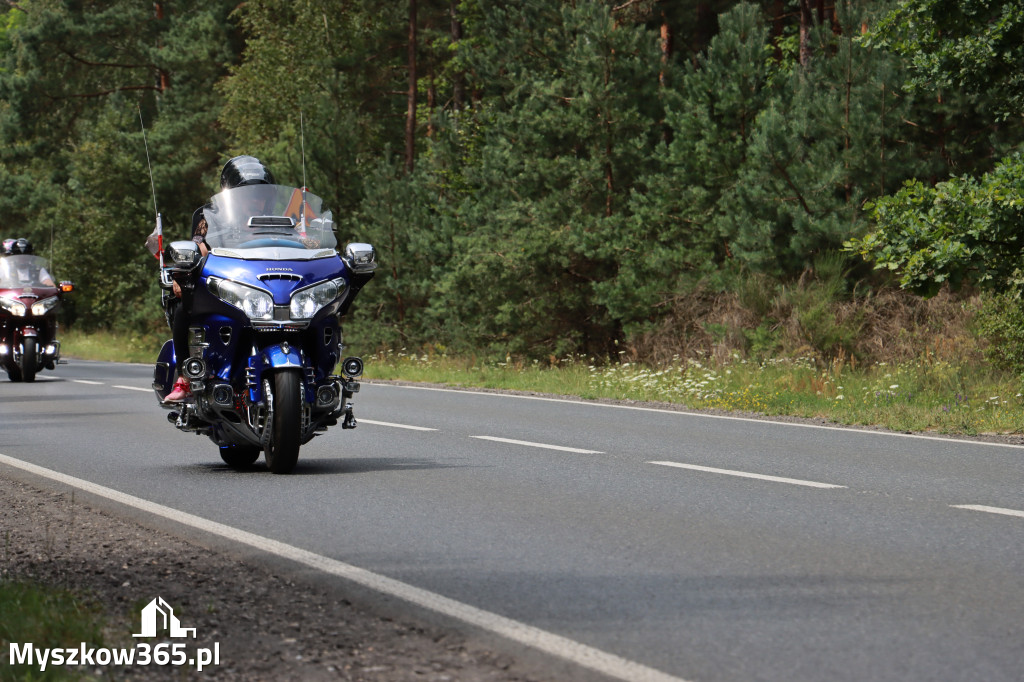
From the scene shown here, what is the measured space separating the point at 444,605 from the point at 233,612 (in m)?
0.88

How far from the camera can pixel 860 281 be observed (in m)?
21.0

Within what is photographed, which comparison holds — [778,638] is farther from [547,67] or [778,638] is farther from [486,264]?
[547,67]

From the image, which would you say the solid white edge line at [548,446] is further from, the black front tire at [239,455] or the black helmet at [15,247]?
the black helmet at [15,247]

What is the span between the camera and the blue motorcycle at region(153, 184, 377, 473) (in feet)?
32.4

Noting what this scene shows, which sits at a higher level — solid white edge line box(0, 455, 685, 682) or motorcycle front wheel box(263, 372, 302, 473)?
motorcycle front wheel box(263, 372, 302, 473)

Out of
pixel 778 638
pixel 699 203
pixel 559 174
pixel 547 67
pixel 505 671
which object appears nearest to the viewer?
pixel 505 671

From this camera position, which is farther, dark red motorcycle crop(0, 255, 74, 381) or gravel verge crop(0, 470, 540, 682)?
dark red motorcycle crop(0, 255, 74, 381)

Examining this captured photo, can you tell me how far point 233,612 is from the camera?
18.6ft

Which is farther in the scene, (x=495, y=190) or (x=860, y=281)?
(x=495, y=190)

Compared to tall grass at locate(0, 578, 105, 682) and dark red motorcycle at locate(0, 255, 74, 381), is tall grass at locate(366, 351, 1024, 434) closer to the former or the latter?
dark red motorcycle at locate(0, 255, 74, 381)

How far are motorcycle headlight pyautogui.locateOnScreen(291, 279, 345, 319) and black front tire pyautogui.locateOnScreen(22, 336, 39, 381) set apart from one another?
13851 millimetres

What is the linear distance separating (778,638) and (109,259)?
45898mm

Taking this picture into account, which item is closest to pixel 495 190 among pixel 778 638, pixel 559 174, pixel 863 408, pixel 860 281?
pixel 559 174

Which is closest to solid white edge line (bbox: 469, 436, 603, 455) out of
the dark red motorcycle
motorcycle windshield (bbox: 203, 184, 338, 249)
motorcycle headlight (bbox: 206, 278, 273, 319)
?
motorcycle windshield (bbox: 203, 184, 338, 249)
